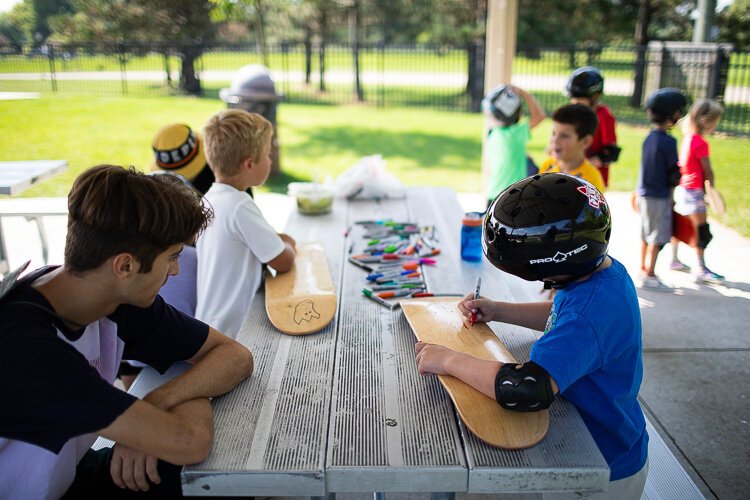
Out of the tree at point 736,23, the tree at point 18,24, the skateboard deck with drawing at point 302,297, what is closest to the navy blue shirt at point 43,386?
the skateboard deck with drawing at point 302,297

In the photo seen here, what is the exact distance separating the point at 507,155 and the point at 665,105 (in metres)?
1.17

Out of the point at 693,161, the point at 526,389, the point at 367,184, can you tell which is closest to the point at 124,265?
the point at 526,389

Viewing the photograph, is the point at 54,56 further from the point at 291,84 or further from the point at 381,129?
the point at 291,84

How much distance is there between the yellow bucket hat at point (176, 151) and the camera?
140 inches

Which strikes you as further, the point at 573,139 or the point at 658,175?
the point at 658,175

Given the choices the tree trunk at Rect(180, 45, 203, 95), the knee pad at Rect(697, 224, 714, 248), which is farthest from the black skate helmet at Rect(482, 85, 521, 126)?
the tree trunk at Rect(180, 45, 203, 95)

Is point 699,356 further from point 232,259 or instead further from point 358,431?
point 358,431

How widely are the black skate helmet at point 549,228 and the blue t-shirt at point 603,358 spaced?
89 millimetres

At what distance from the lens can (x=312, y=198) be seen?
13.1 ft

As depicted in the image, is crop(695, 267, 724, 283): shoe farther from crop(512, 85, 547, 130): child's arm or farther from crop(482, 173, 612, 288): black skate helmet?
crop(482, 173, 612, 288): black skate helmet

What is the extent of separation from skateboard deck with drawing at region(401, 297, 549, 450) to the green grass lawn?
18.1 ft

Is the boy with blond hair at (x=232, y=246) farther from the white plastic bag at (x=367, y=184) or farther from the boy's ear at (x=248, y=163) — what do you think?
the white plastic bag at (x=367, y=184)

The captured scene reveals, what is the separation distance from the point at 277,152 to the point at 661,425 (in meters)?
7.02

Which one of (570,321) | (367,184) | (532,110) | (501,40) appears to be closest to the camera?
(570,321)
